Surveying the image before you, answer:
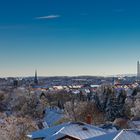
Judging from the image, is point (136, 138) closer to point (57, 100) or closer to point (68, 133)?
point (68, 133)

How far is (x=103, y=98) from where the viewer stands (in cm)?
7656

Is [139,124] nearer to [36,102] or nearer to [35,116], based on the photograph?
[35,116]

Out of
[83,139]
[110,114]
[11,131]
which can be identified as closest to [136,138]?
[83,139]

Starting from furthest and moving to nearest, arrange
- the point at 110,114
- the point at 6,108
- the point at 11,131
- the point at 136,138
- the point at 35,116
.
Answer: the point at 6,108
the point at 35,116
the point at 110,114
the point at 11,131
the point at 136,138

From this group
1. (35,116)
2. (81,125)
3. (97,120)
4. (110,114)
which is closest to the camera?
(81,125)

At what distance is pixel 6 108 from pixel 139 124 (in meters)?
52.1

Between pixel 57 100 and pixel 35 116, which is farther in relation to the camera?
pixel 57 100

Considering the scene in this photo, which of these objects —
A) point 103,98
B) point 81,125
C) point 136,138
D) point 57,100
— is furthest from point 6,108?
point 136,138

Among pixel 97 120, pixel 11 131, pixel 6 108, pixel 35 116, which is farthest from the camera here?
pixel 6 108

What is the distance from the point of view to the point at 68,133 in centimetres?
2875

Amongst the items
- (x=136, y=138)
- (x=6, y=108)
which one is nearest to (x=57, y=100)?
(x=6, y=108)

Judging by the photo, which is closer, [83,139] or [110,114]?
[83,139]

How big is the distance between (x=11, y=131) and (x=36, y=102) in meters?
44.0

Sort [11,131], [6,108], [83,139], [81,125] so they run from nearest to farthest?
[83,139]
[81,125]
[11,131]
[6,108]
